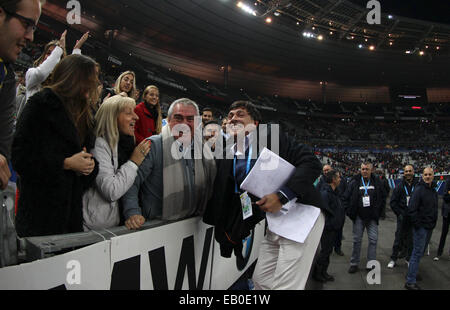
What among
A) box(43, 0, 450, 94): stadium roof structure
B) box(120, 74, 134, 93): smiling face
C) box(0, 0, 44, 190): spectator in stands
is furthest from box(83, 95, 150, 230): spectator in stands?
box(43, 0, 450, 94): stadium roof structure

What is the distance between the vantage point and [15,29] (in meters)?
1.13

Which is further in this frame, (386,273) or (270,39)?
(270,39)

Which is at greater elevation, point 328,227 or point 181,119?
point 181,119

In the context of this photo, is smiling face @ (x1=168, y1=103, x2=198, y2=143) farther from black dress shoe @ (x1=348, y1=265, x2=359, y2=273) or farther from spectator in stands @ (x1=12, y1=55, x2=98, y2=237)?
black dress shoe @ (x1=348, y1=265, x2=359, y2=273)

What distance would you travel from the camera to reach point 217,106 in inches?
1152

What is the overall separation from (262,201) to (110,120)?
45.3 inches

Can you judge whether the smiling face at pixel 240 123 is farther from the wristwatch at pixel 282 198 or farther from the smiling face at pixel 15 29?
the smiling face at pixel 15 29

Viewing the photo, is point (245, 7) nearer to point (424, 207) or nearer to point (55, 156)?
point (424, 207)

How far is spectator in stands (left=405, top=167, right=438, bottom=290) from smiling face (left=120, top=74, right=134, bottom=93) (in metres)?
4.63

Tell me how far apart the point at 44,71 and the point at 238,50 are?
22.9 meters

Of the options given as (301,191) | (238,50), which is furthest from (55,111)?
(238,50)

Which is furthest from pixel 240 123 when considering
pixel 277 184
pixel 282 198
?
pixel 282 198

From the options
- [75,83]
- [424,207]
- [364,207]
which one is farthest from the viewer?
[364,207]

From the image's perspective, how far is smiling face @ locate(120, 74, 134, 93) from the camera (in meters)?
3.44
